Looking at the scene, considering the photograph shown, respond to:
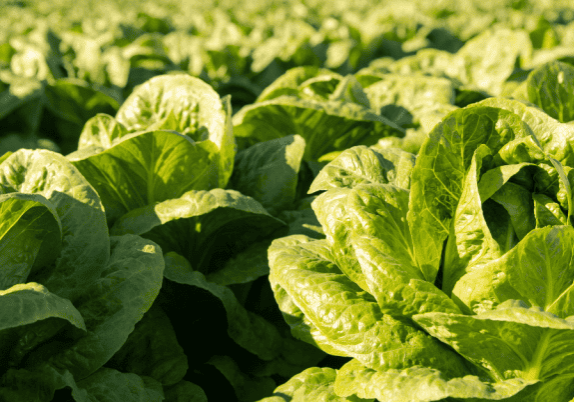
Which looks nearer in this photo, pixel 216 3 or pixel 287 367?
pixel 287 367

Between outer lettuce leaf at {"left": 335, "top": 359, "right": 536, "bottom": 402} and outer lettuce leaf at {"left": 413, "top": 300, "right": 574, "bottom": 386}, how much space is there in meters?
0.08

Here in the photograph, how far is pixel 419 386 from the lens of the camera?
1.59 m

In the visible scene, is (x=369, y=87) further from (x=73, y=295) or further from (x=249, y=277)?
(x=73, y=295)

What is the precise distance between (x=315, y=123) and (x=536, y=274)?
62.7 inches

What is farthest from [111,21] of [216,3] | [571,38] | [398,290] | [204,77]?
[398,290]

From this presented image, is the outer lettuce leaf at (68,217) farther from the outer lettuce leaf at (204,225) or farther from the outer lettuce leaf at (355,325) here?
the outer lettuce leaf at (355,325)

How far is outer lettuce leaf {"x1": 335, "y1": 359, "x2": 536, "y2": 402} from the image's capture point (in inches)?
60.2

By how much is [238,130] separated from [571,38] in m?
4.29

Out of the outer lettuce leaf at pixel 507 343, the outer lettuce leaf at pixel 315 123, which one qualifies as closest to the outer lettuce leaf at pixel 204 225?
the outer lettuce leaf at pixel 315 123

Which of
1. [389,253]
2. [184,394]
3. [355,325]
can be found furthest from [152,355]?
[389,253]

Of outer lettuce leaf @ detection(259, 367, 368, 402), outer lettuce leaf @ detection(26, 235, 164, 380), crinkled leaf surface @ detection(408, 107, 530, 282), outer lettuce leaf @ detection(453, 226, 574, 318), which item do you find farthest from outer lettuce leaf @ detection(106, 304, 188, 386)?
outer lettuce leaf @ detection(453, 226, 574, 318)

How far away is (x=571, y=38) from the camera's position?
580cm

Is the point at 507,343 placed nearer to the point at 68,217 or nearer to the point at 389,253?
the point at 389,253

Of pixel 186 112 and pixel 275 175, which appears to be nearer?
pixel 275 175
